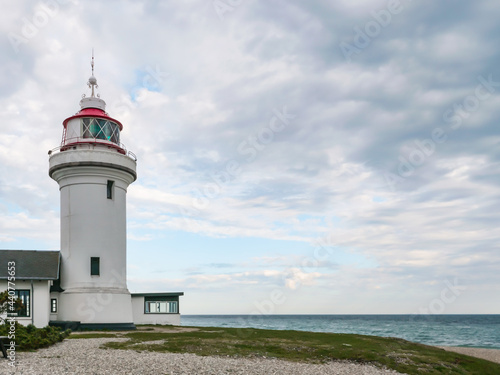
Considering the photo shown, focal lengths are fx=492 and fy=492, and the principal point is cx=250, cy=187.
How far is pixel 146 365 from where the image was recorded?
13336mm

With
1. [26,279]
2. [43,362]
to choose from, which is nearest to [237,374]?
[43,362]

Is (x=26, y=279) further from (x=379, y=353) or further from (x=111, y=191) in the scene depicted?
(x=379, y=353)

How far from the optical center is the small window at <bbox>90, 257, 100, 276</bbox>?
28.2 metres

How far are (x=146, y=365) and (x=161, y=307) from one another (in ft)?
70.5

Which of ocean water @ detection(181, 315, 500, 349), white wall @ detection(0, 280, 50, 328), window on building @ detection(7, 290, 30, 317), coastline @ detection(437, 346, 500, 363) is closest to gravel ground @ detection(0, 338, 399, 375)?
white wall @ detection(0, 280, 50, 328)

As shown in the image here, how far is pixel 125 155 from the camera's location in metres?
29.6

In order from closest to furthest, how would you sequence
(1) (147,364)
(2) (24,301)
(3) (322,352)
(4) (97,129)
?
1. (1) (147,364)
2. (3) (322,352)
3. (2) (24,301)
4. (4) (97,129)

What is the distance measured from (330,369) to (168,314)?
810 inches

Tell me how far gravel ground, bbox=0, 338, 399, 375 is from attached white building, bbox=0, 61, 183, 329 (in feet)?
35.4

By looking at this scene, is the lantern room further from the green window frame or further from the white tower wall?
the green window frame

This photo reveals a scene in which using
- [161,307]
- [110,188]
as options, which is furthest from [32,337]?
[161,307]

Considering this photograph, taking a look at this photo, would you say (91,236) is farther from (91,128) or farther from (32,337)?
(32,337)

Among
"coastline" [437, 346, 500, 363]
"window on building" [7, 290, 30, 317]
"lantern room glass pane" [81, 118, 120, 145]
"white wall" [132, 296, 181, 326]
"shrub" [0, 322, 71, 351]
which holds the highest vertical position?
"lantern room glass pane" [81, 118, 120, 145]

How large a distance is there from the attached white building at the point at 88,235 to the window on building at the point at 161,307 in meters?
4.84
